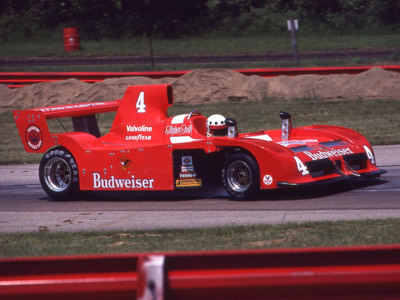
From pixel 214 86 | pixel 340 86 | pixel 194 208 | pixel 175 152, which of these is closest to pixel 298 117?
pixel 340 86

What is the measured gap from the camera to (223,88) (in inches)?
886

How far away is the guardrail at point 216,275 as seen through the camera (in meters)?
3.79

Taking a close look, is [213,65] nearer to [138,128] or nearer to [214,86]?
[214,86]

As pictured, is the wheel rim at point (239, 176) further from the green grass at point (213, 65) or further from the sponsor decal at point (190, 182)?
the green grass at point (213, 65)

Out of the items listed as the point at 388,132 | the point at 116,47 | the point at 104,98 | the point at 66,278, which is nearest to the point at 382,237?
the point at 66,278

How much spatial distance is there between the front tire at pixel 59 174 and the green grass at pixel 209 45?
25.2 metres

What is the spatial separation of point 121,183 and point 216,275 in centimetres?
688

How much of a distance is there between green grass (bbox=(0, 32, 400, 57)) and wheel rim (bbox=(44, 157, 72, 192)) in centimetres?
2518

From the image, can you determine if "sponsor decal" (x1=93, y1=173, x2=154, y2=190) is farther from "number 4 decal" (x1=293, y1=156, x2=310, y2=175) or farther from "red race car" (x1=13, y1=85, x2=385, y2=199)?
"number 4 decal" (x1=293, y1=156, x2=310, y2=175)

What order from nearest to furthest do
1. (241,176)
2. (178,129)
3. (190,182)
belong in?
(241,176), (190,182), (178,129)

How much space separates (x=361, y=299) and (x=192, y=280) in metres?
0.85

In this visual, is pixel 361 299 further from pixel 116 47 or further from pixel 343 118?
pixel 116 47

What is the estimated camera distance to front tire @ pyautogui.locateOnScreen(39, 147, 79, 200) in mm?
10969

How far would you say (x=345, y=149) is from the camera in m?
10.3
